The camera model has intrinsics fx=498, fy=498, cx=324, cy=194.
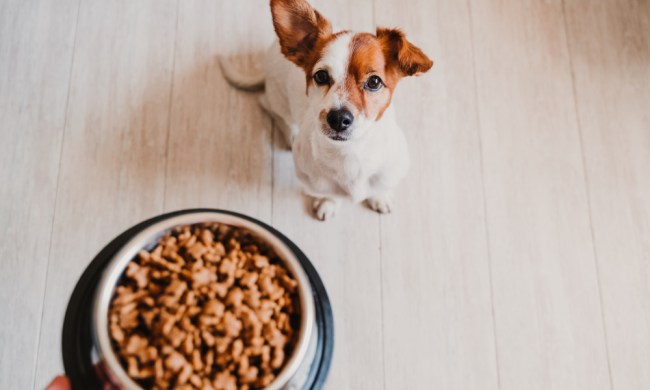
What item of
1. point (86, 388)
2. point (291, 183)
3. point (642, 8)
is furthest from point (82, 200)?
point (642, 8)

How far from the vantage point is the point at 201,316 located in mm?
864

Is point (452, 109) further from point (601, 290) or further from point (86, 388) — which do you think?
point (86, 388)

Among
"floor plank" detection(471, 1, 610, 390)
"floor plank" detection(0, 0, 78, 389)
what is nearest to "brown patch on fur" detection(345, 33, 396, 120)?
"floor plank" detection(471, 1, 610, 390)

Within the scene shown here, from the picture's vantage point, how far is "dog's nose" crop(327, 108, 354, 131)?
47.7 inches

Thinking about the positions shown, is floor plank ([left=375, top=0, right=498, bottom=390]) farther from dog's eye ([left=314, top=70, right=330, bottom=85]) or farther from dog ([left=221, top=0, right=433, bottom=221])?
dog's eye ([left=314, top=70, right=330, bottom=85])

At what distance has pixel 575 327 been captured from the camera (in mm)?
1752

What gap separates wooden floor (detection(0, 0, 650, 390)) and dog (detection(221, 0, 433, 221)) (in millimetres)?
328

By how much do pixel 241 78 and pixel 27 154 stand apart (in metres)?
0.84

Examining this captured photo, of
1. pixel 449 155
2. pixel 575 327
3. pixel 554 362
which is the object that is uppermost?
pixel 449 155

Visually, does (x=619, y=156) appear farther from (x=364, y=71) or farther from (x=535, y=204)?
(x=364, y=71)

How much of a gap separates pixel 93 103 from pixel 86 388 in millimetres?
1323

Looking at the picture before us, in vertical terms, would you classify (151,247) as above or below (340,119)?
below

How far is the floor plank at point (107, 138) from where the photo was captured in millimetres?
1730

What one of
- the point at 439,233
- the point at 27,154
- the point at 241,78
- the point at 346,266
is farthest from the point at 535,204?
the point at 27,154
